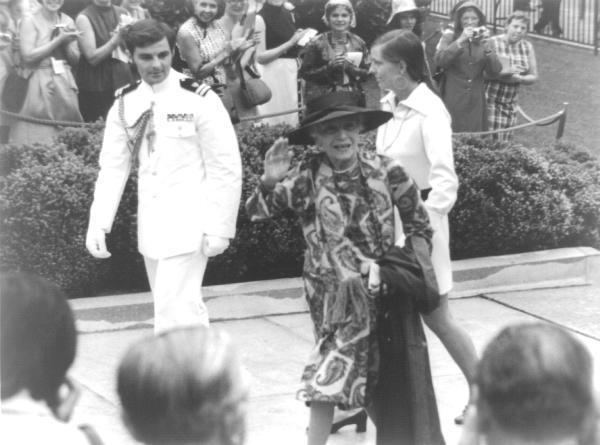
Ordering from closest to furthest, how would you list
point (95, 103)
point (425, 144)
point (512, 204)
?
point (425, 144) → point (512, 204) → point (95, 103)

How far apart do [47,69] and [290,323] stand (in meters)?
2.91

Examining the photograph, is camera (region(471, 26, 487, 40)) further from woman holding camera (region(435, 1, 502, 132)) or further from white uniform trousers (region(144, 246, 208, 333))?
white uniform trousers (region(144, 246, 208, 333))

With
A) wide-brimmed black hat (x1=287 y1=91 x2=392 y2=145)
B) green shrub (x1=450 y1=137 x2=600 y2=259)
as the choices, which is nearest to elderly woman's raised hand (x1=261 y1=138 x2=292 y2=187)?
wide-brimmed black hat (x1=287 y1=91 x2=392 y2=145)

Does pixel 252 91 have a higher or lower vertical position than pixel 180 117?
lower

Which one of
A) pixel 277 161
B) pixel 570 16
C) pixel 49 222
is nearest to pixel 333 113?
pixel 277 161

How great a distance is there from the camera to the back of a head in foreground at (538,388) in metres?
2.57

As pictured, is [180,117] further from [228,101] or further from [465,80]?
[465,80]

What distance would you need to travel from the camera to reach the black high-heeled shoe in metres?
5.72

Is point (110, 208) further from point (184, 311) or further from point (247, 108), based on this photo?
point (247, 108)

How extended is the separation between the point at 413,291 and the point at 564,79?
41.1ft

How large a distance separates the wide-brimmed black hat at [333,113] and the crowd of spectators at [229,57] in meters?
4.17

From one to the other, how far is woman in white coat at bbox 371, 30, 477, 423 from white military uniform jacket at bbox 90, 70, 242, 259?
721 mm

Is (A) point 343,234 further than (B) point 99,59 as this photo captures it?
No

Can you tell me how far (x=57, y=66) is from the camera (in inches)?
365
